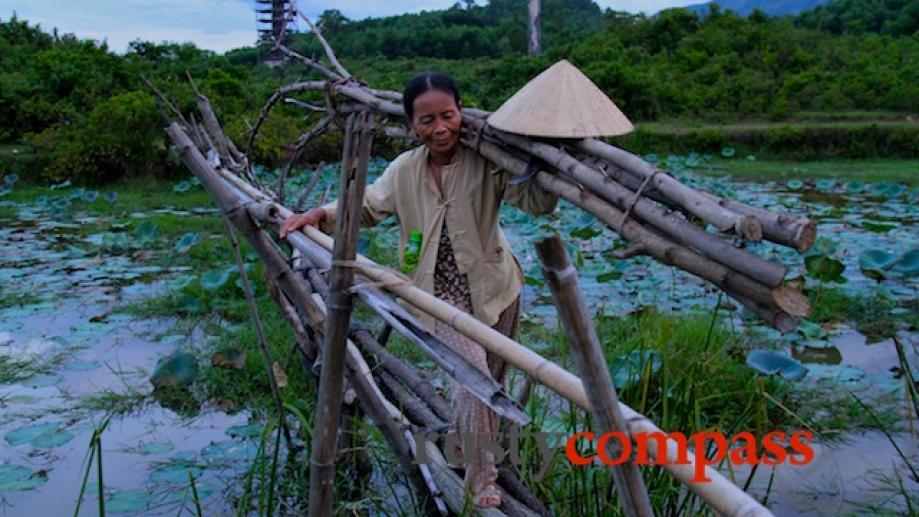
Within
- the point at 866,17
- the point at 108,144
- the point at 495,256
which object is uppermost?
the point at 866,17

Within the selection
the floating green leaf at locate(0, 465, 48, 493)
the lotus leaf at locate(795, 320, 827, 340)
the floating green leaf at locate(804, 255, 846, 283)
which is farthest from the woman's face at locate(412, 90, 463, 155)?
the floating green leaf at locate(804, 255, 846, 283)

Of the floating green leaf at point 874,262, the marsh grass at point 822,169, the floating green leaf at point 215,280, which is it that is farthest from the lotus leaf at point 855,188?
the floating green leaf at point 215,280

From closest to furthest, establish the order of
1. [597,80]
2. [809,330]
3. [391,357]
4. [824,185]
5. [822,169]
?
[391,357], [809,330], [824,185], [822,169], [597,80]

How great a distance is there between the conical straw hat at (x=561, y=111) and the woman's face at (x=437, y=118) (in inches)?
6.3

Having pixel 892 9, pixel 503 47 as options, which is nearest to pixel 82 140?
pixel 503 47

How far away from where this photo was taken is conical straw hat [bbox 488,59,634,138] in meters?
1.37

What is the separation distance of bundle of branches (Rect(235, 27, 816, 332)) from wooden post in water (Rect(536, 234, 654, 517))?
8.3 inches

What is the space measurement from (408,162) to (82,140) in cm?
708

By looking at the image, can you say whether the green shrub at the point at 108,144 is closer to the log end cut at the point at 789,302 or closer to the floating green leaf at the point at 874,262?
the floating green leaf at the point at 874,262

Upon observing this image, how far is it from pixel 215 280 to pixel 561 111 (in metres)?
2.59

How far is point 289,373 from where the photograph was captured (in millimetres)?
2742

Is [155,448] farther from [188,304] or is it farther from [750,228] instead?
[750,228]

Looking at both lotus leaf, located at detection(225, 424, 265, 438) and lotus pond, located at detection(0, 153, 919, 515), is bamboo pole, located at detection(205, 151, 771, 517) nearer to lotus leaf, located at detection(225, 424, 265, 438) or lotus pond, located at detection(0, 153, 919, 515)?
lotus pond, located at detection(0, 153, 919, 515)

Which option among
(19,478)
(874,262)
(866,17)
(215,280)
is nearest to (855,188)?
(874,262)
